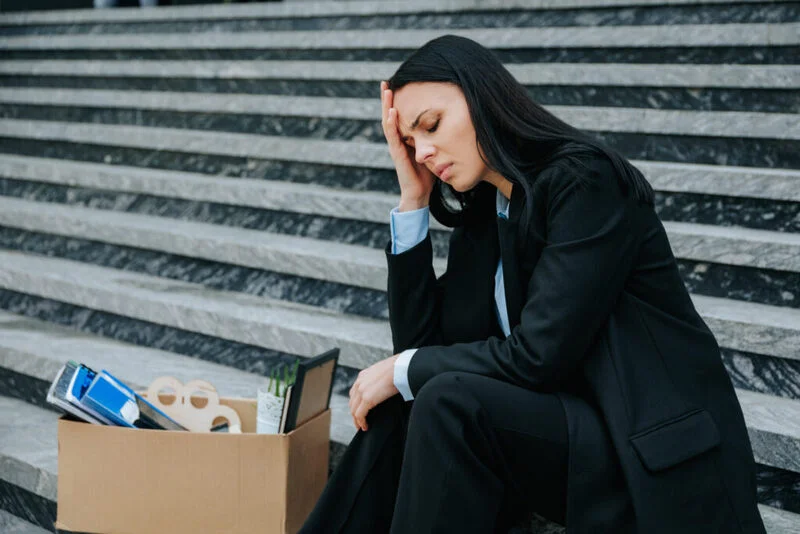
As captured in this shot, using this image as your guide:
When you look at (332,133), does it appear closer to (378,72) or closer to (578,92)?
(378,72)

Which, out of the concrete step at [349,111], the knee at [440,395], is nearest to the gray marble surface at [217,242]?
the concrete step at [349,111]

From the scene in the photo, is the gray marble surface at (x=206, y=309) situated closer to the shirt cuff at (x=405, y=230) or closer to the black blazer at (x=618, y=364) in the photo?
the shirt cuff at (x=405, y=230)

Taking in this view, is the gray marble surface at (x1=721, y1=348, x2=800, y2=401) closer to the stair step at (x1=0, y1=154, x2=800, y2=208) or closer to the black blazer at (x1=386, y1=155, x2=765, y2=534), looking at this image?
the stair step at (x1=0, y1=154, x2=800, y2=208)

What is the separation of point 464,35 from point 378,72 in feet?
1.36

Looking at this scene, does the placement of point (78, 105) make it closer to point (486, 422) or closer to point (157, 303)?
point (157, 303)

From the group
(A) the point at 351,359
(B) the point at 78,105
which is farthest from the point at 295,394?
(B) the point at 78,105

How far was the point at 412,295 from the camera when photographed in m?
2.09

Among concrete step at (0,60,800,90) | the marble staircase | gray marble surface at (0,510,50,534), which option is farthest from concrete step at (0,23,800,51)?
gray marble surface at (0,510,50,534)

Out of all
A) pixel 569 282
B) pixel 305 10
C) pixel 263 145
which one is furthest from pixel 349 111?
pixel 569 282

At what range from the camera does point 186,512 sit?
2.18 meters

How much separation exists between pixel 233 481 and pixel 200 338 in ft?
3.86

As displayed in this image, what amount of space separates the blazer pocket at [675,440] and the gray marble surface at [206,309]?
3.96 feet

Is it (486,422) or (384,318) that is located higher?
(486,422)

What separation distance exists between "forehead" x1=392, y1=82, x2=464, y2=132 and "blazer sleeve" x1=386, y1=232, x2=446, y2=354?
27 centimetres
